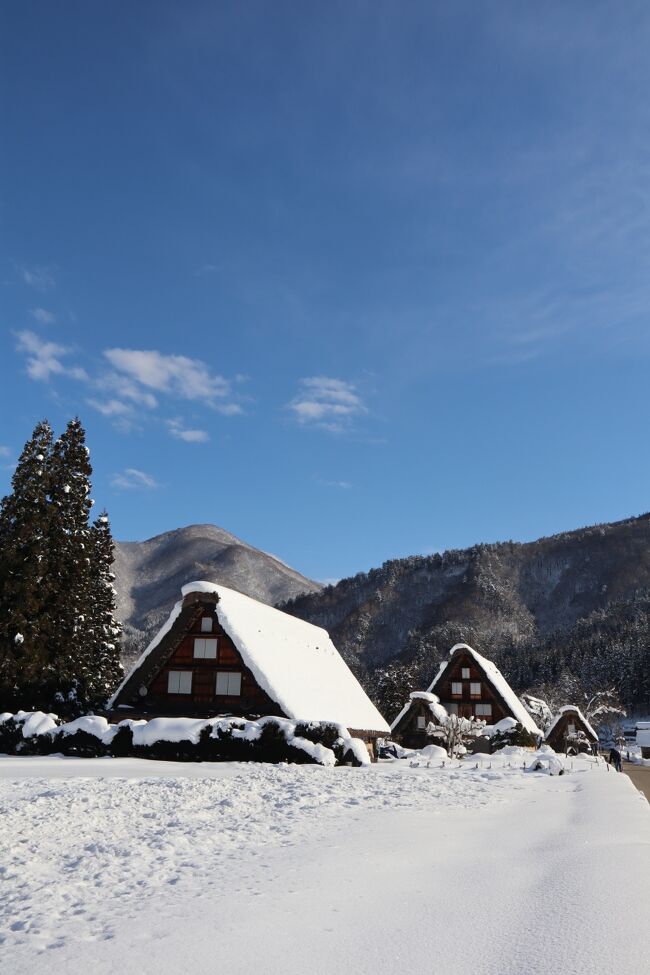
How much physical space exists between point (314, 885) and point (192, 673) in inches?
1047

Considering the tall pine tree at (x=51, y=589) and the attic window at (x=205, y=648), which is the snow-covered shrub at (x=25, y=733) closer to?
the tall pine tree at (x=51, y=589)

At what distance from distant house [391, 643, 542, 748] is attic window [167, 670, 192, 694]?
22818mm

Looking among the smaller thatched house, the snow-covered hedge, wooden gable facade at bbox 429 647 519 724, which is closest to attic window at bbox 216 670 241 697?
the snow-covered hedge

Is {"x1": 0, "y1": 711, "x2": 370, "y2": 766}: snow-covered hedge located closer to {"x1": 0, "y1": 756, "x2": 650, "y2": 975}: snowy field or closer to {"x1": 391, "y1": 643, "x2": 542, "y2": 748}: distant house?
{"x1": 0, "y1": 756, "x2": 650, "y2": 975}: snowy field

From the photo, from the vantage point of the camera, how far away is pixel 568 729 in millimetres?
59562

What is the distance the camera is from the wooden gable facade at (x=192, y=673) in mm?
31969

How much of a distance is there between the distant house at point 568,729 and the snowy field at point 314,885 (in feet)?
158

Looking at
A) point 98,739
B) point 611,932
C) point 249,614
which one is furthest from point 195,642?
point 611,932

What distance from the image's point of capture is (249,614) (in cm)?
3456

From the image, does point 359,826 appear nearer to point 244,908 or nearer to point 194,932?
point 244,908

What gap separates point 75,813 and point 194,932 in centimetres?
728

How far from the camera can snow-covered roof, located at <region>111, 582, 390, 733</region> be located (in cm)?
3016

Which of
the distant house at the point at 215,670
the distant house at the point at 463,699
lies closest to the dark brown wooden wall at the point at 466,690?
the distant house at the point at 463,699

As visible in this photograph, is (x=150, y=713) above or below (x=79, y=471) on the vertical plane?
below
